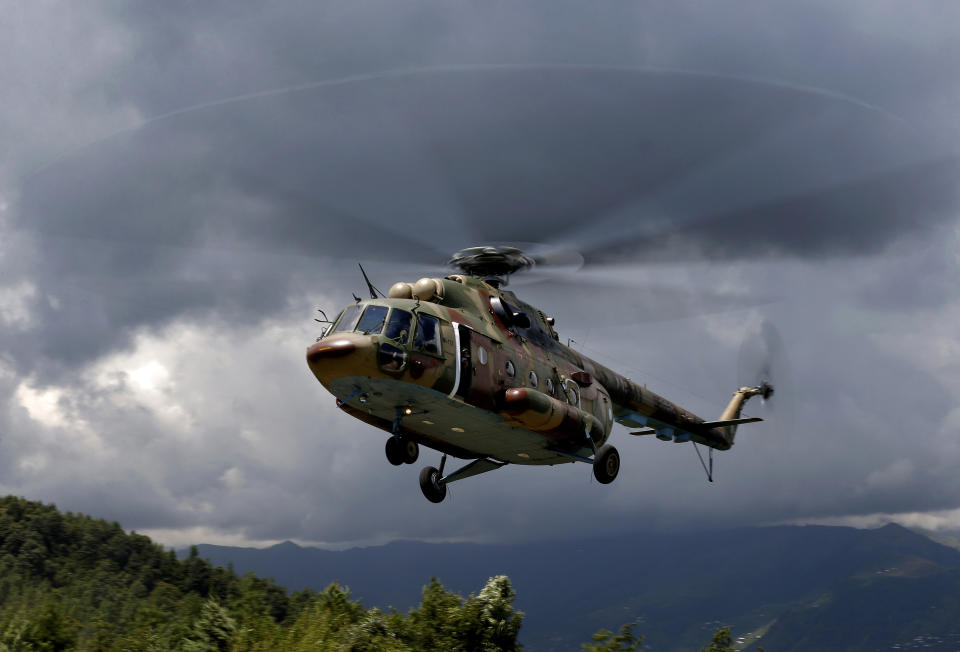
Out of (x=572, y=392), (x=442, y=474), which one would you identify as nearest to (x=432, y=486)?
(x=442, y=474)

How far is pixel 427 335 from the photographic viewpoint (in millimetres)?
18281

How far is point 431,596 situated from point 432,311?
21.3 meters

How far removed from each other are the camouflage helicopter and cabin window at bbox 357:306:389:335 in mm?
26

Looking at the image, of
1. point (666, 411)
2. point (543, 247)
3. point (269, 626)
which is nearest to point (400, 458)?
point (543, 247)

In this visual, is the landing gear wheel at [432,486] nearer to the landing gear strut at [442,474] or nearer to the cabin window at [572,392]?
the landing gear strut at [442,474]

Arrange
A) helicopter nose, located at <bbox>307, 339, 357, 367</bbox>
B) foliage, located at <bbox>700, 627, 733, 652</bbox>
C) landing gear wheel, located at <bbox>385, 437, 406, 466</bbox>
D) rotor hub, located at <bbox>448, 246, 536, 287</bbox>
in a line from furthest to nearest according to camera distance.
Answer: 1. foliage, located at <bbox>700, 627, 733, 652</bbox>
2. rotor hub, located at <bbox>448, 246, 536, 287</bbox>
3. landing gear wheel, located at <bbox>385, 437, 406, 466</bbox>
4. helicopter nose, located at <bbox>307, 339, 357, 367</bbox>

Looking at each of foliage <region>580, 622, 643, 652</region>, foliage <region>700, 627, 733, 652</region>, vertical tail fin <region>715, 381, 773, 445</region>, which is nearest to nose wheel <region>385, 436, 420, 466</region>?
foliage <region>580, 622, 643, 652</region>

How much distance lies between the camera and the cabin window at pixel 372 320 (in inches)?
→ 695

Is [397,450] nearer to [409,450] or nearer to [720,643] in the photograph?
[409,450]

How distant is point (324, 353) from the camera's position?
677 inches

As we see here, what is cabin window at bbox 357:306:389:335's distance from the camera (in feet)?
57.9

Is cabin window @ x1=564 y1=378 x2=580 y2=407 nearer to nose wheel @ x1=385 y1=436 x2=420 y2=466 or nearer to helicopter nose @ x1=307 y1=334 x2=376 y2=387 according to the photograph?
nose wheel @ x1=385 y1=436 x2=420 y2=466

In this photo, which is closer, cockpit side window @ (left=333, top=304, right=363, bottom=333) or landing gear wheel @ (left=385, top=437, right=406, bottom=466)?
cockpit side window @ (left=333, top=304, right=363, bottom=333)

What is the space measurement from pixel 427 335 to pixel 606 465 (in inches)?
286
